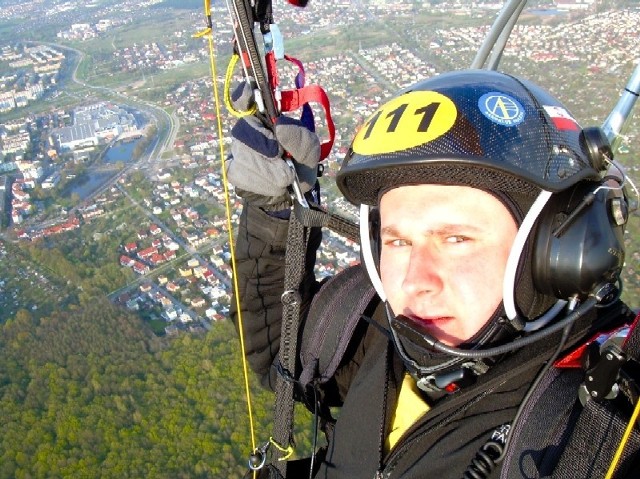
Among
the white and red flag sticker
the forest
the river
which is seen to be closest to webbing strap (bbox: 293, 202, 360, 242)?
the white and red flag sticker

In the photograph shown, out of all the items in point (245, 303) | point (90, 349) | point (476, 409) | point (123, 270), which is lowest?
point (123, 270)

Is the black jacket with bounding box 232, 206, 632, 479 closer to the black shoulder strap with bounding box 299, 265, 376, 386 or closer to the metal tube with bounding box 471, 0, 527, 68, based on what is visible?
the black shoulder strap with bounding box 299, 265, 376, 386

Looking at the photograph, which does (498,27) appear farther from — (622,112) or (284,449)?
(284,449)

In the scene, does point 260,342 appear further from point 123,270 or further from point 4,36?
point 4,36

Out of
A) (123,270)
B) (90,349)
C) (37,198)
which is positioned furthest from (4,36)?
(90,349)

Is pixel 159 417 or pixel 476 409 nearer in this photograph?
pixel 476 409

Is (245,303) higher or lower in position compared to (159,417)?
higher

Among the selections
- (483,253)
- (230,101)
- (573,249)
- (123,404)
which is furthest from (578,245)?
(123,404)
